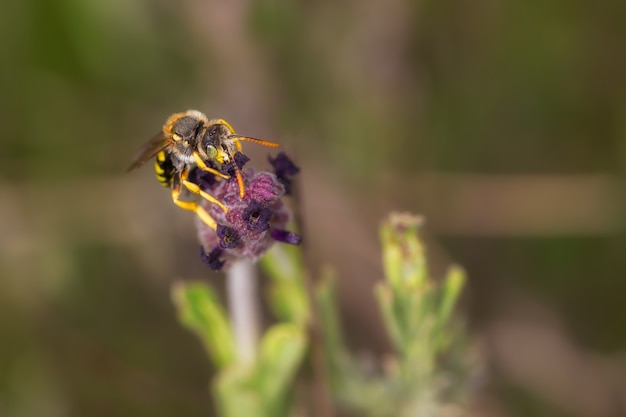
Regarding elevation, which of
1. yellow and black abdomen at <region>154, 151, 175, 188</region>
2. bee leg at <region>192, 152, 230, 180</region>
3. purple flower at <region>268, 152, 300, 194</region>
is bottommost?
bee leg at <region>192, 152, 230, 180</region>

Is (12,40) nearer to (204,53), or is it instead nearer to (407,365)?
(204,53)

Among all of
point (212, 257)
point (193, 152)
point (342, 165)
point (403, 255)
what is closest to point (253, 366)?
point (212, 257)

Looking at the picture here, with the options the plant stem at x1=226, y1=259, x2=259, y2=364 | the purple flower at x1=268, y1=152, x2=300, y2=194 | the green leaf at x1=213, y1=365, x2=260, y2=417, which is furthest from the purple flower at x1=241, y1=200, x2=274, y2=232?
the green leaf at x1=213, y1=365, x2=260, y2=417

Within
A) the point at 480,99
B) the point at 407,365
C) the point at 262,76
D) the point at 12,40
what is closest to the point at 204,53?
the point at 262,76

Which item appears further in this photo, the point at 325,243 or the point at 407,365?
the point at 325,243

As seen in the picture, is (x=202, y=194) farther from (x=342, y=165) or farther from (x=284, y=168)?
(x=342, y=165)

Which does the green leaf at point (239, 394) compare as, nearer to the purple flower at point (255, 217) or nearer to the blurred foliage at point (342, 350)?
the blurred foliage at point (342, 350)

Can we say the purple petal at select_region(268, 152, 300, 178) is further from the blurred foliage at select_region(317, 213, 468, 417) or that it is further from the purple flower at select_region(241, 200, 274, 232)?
the blurred foliage at select_region(317, 213, 468, 417)
